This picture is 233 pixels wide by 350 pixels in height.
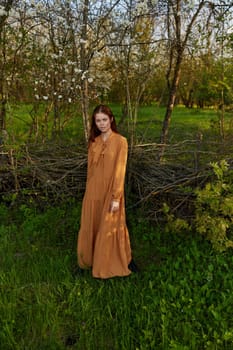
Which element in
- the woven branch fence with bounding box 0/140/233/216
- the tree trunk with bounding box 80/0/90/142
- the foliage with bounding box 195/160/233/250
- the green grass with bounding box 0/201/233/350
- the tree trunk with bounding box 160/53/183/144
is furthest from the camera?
the tree trunk with bounding box 160/53/183/144

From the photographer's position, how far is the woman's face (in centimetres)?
353

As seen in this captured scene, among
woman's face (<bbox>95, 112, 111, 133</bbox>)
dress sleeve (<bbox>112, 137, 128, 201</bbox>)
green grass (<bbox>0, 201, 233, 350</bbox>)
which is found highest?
woman's face (<bbox>95, 112, 111, 133</bbox>)

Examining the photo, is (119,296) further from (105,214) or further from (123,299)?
(105,214)

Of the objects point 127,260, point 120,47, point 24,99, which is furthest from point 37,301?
point 24,99

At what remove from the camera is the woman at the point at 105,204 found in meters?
3.60

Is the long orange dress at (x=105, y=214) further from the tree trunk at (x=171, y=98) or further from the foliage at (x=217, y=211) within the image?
the tree trunk at (x=171, y=98)

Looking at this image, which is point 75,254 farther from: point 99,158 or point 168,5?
point 168,5

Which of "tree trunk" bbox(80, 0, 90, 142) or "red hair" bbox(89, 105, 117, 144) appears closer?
"red hair" bbox(89, 105, 117, 144)

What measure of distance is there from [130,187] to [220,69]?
3274mm

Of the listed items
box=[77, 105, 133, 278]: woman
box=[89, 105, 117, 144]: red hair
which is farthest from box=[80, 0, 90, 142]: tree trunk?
box=[77, 105, 133, 278]: woman

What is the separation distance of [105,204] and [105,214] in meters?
0.10

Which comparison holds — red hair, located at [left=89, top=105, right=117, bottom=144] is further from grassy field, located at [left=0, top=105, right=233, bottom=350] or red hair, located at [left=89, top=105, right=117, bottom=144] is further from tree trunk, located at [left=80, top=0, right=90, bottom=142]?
tree trunk, located at [left=80, top=0, right=90, bottom=142]

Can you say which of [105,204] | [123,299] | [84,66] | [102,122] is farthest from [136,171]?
[123,299]

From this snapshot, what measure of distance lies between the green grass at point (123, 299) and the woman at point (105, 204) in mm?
195
